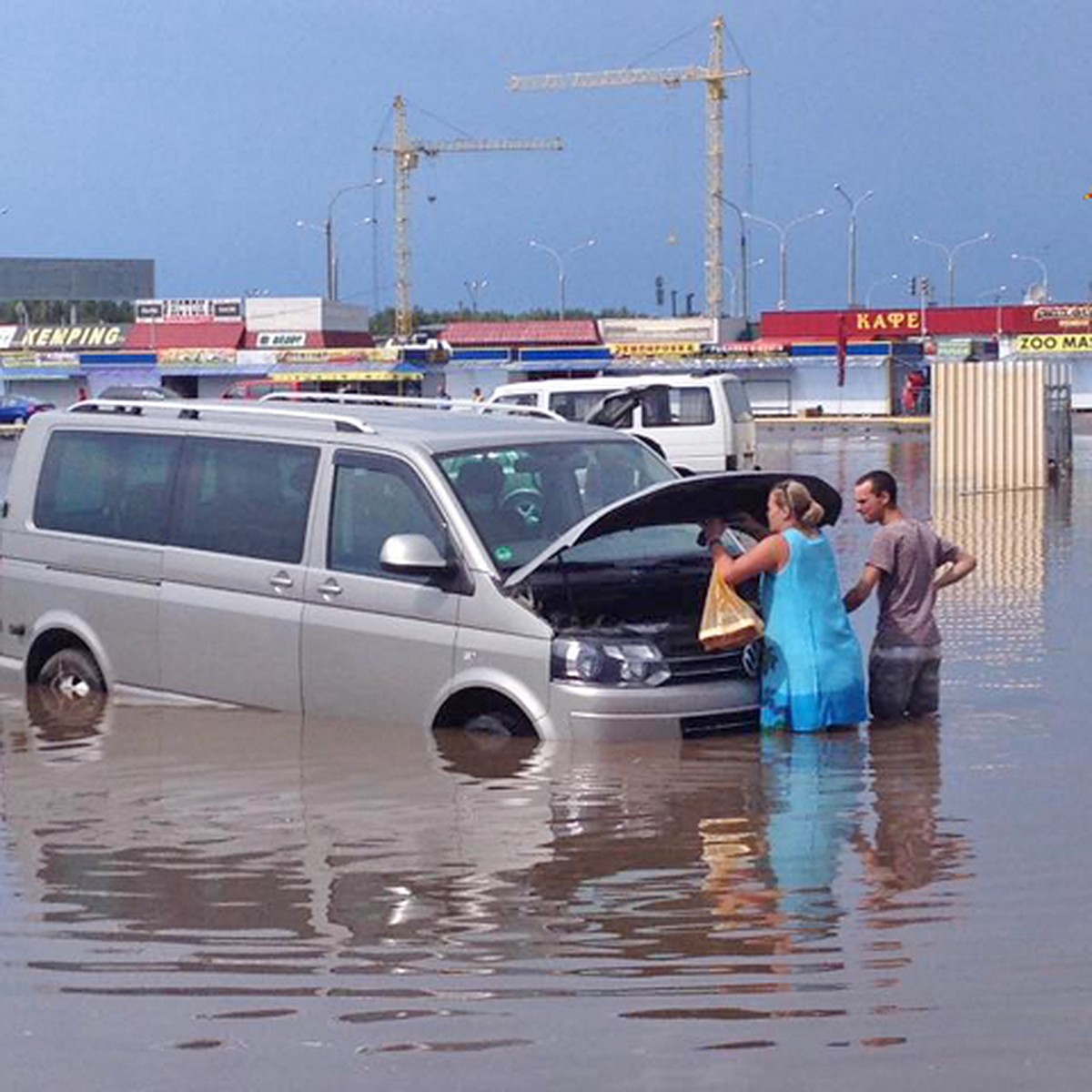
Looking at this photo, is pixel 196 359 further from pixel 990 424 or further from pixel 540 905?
pixel 540 905

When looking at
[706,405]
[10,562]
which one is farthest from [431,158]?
[10,562]

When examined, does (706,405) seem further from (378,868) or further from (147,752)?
(378,868)

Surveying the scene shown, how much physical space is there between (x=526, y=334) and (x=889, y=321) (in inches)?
624

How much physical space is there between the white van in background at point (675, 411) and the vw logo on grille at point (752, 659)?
63.3ft

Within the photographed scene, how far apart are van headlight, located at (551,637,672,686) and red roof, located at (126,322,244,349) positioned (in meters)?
82.4

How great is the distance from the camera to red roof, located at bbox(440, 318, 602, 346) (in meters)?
90.5

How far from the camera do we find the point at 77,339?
299ft

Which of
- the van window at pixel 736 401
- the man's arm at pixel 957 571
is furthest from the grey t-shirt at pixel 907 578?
the van window at pixel 736 401

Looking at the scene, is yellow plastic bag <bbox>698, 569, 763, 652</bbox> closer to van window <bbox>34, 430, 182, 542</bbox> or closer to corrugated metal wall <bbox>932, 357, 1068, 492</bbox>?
van window <bbox>34, 430, 182, 542</bbox>

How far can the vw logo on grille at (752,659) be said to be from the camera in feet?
32.2

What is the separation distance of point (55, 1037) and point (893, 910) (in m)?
2.82

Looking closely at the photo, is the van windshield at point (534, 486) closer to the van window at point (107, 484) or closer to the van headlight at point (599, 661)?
the van headlight at point (599, 661)

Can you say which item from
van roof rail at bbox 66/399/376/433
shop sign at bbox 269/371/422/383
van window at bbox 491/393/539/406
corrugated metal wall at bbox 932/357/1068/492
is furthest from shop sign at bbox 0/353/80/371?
van roof rail at bbox 66/399/376/433

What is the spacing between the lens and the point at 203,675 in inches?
419
